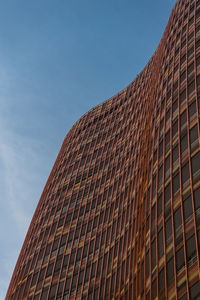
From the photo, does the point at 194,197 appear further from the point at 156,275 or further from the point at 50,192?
the point at 50,192

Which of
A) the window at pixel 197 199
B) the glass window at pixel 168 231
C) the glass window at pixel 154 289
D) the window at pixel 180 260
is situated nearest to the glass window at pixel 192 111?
the window at pixel 197 199

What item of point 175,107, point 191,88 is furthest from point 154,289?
point 191,88

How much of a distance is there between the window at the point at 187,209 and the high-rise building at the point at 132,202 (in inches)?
3.8

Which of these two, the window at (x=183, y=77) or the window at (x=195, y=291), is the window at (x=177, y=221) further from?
the window at (x=183, y=77)

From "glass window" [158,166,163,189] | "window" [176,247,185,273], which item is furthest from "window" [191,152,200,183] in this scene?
"window" [176,247,185,273]

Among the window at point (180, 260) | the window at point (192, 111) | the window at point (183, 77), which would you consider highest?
the window at point (183, 77)

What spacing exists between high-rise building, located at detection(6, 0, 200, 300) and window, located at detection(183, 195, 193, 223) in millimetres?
97

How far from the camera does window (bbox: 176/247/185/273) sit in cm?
3560

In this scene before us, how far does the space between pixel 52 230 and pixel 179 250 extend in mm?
36517

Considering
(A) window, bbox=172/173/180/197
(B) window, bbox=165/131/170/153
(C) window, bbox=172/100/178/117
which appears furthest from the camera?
(C) window, bbox=172/100/178/117

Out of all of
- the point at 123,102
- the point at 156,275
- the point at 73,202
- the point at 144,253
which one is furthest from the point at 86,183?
the point at 156,275

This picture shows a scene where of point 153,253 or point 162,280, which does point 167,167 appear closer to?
point 153,253

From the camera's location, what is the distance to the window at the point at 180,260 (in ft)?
117

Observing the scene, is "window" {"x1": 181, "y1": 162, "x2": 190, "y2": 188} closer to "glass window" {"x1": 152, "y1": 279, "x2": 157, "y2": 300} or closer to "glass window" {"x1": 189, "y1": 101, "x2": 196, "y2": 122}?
"glass window" {"x1": 189, "y1": 101, "x2": 196, "y2": 122}
